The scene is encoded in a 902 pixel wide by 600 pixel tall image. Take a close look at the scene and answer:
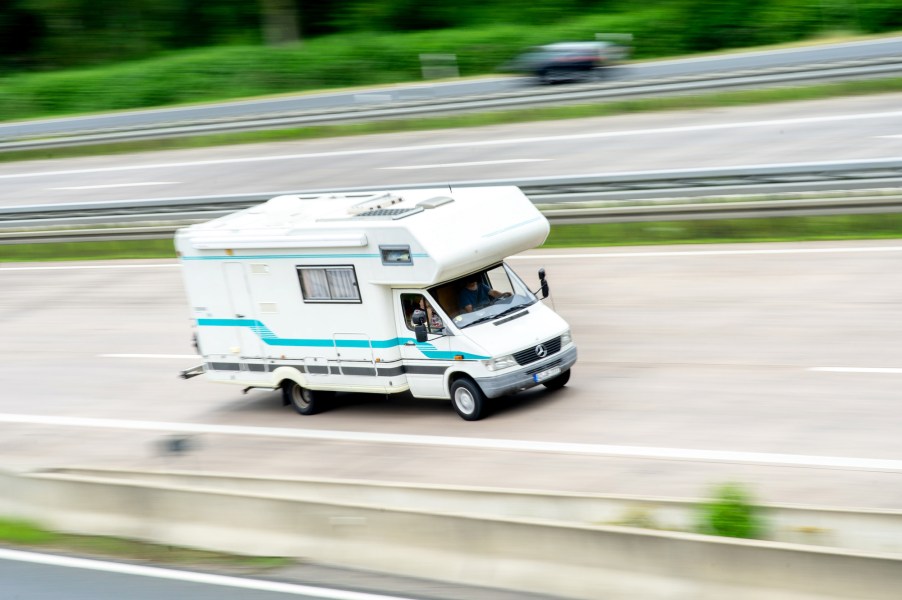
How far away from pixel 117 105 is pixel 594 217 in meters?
34.8

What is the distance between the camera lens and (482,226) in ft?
47.8

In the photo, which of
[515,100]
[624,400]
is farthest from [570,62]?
[624,400]

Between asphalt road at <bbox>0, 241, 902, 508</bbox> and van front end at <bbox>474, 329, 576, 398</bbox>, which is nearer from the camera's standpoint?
asphalt road at <bbox>0, 241, 902, 508</bbox>

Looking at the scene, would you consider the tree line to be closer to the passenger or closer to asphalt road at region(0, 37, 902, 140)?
asphalt road at region(0, 37, 902, 140)

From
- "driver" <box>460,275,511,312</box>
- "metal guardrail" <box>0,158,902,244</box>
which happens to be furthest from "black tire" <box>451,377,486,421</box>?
"metal guardrail" <box>0,158,902,244</box>

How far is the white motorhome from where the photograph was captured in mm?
14180

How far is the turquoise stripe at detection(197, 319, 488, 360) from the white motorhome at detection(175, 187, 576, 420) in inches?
0.6

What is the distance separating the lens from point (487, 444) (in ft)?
44.0

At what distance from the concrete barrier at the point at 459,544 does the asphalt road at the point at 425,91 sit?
24286 mm

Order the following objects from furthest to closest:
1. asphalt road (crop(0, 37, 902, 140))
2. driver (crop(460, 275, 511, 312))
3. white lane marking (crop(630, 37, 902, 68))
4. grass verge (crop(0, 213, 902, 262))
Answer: white lane marking (crop(630, 37, 902, 68)) < asphalt road (crop(0, 37, 902, 140)) < grass verge (crop(0, 213, 902, 262)) < driver (crop(460, 275, 511, 312))

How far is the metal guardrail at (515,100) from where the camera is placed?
29672 millimetres

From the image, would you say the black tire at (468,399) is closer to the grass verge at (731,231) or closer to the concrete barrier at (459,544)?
the concrete barrier at (459,544)

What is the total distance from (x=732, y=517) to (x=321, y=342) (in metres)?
7.77

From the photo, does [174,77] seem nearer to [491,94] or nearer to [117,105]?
[117,105]
